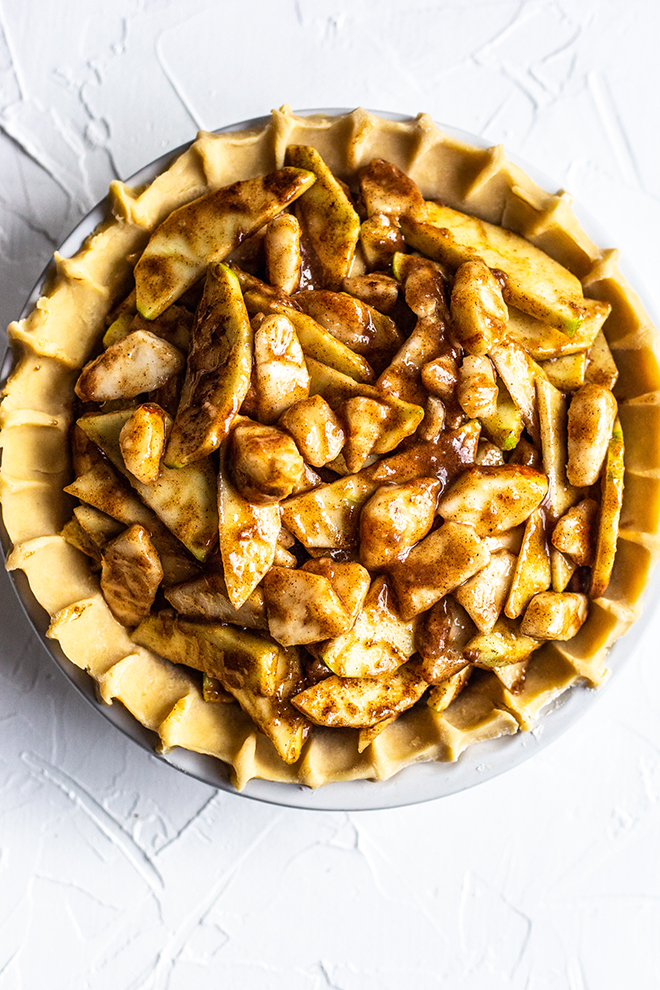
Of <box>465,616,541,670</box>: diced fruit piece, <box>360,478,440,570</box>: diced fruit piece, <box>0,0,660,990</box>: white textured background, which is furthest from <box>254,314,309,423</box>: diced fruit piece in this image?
<box>0,0,660,990</box>: white textured background

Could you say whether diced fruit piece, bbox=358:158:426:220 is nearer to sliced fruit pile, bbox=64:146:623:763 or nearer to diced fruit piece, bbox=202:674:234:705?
sliced fruit pile, bbox=64:146:623:763

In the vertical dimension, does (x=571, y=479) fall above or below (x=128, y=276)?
below

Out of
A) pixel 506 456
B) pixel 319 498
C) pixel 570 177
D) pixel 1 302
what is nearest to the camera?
pixel 319 498

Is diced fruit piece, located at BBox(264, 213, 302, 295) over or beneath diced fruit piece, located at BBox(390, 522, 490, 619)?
over

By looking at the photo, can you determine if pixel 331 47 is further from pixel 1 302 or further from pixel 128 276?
pixel 1 302

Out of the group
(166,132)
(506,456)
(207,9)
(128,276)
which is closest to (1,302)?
(128,276)

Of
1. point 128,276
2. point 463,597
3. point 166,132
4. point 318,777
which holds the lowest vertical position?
point 318,777

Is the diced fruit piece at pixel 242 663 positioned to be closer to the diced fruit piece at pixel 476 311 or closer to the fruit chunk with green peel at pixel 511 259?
the diced fruit piece at pixel 476 311
